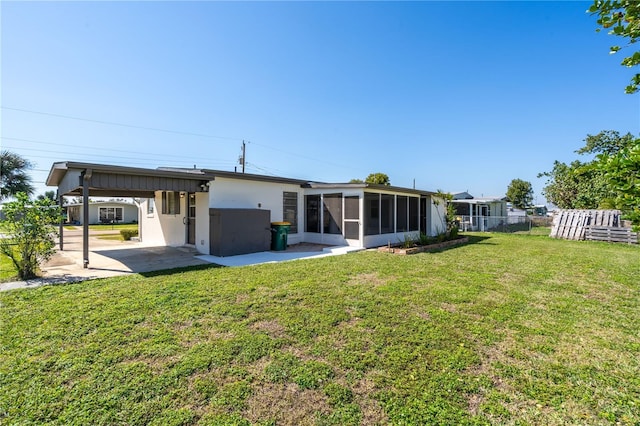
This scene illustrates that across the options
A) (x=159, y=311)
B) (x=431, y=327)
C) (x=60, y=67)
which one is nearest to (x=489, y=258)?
(x=431, y=327)

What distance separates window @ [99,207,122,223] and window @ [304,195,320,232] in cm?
3189

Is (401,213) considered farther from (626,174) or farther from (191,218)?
(626,174)

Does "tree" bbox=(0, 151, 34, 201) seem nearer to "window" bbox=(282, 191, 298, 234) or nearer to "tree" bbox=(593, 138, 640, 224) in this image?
"window" bbox=(282, 191, 298, 234)

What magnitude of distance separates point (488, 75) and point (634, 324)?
11105 mm

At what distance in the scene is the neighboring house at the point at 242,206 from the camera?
26.7ft

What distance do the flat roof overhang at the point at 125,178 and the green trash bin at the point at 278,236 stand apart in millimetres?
2728

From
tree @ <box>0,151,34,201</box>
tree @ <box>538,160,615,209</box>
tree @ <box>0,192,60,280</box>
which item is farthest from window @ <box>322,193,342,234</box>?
tree @ <box>0,151,34,201</box>

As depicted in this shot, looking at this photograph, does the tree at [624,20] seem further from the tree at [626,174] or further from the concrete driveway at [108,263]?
the concrete driveway at [108,263]

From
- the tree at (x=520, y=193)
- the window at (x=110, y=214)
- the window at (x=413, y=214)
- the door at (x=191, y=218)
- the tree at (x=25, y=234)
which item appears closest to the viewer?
the tree at (x=25, y=234)

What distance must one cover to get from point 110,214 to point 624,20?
138 feet

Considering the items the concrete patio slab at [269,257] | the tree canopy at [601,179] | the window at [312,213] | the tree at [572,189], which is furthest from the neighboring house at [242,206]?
the tree at [572,189]

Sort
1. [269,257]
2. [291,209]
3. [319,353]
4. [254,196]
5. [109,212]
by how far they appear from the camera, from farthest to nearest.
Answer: [109,212] → [291,209] → [254,196] → [269,257] → [319,353]

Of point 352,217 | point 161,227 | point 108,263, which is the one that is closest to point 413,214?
point 352,217

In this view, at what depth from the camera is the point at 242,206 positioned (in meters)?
10.4
